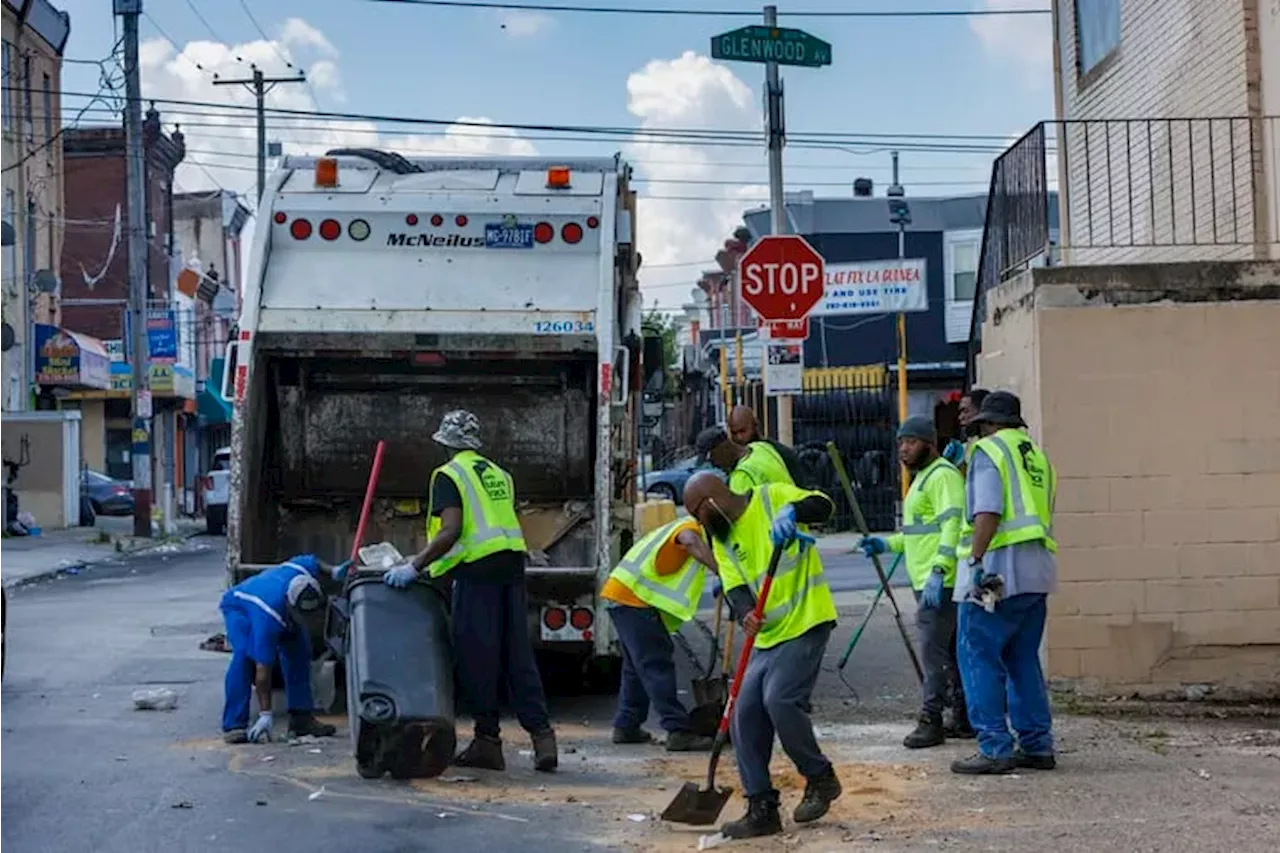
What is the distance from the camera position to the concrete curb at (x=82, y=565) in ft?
70.9

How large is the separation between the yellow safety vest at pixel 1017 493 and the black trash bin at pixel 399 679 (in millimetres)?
2557

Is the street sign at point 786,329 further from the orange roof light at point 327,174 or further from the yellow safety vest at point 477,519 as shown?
the yellow safety vest at point 477,519

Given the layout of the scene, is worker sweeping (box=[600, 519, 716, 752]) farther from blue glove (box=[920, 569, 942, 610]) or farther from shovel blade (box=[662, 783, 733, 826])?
shovel blade (box=[662, 783, 733, 826])

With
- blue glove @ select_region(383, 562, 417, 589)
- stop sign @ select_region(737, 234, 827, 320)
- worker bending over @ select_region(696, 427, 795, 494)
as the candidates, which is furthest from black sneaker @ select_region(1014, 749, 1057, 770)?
stop sign @ select_region(737, 234, 827, 320)

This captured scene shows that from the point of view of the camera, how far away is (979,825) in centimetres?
692

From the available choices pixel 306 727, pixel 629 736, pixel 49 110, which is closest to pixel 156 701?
pixel 306 727

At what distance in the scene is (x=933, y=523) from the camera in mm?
8766

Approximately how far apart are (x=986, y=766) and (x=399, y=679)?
262 centimetres

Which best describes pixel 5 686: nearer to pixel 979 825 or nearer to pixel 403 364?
pixel 403 364

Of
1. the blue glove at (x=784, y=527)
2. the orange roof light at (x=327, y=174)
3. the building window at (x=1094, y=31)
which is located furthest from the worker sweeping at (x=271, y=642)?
the building window at (x=1094, y=31)

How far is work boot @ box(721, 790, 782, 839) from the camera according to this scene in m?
6.85

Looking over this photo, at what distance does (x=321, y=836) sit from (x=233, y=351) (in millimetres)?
4019

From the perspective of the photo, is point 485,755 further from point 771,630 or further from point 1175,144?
point 1175,144

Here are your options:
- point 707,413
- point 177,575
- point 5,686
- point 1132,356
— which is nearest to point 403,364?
point 5,686
